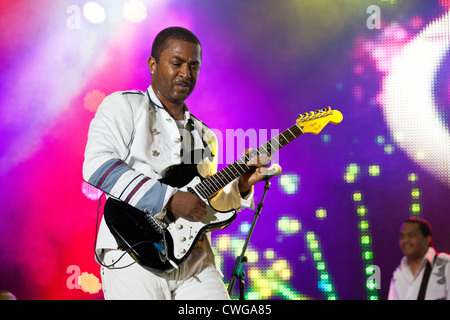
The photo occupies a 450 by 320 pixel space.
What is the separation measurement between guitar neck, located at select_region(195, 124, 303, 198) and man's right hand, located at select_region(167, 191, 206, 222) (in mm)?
185

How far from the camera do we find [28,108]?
5.27 meters

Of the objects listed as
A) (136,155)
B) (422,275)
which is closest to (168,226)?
(136,155)

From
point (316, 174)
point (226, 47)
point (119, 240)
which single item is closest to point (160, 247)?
point (119, 240)

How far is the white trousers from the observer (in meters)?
2.51

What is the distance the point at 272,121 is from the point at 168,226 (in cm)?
255

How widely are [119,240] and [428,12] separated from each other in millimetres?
3808

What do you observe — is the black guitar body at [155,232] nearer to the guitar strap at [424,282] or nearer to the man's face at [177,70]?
the man's face at [177,70]

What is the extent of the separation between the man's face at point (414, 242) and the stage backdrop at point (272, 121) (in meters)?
1.09

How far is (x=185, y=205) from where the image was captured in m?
2.57

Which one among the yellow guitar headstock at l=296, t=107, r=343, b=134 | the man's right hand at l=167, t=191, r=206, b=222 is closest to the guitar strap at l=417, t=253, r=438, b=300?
the yellow guitar headstock at l=296, t=107, r=343, b=134

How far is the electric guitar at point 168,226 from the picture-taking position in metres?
2.54
